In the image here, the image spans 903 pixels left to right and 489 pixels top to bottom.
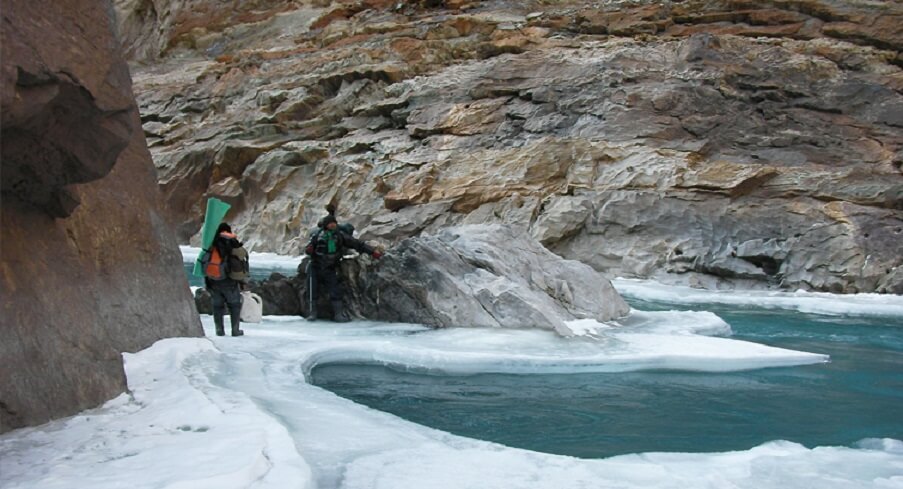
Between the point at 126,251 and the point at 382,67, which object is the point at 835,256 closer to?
the point at 126,251

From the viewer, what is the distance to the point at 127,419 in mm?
4012

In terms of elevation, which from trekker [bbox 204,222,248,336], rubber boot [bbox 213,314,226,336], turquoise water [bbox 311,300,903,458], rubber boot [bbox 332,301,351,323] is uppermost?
trekker [bbox 204,222,248,336]

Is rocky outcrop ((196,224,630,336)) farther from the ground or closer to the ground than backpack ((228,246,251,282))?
closer to the ground

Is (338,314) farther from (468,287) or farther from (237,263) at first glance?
(237,263)

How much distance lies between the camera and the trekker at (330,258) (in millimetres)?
9422

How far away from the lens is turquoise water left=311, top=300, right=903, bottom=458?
502 centimetres

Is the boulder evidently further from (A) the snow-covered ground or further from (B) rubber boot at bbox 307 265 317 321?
(A) the snow-covered ground

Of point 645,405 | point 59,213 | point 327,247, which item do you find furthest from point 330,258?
point 59,213

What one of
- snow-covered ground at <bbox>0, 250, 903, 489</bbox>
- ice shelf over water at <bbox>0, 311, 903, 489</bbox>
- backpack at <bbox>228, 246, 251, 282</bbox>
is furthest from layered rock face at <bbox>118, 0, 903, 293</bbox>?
ice shelf over water at <bbox>0, 311, 903, 489</bbox>

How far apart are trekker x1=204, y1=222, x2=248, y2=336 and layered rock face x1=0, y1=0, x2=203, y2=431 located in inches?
91.7

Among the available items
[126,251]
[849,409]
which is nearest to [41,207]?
[126,251]

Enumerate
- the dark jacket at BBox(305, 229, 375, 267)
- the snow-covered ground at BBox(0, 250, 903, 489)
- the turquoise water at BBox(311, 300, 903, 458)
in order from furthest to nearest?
the dark jacket at BBox(305, 229, 375, 267) → the turquoise water at BBox(311, 300, 903, 458) → the snow-covered ground at BBox(0, 250, 903, 489)

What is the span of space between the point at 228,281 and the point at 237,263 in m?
0.24

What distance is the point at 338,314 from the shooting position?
9.66m
